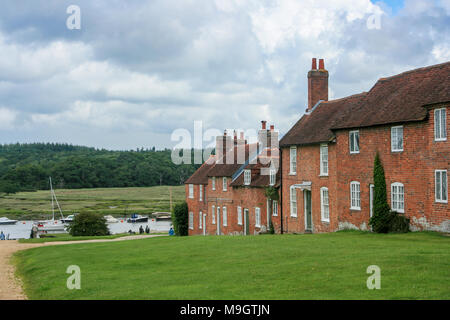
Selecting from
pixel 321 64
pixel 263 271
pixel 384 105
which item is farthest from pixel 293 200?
pixel 263 271

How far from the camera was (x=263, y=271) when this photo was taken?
1681cm

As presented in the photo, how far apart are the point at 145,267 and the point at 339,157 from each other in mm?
16340

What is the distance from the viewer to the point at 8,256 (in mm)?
33875

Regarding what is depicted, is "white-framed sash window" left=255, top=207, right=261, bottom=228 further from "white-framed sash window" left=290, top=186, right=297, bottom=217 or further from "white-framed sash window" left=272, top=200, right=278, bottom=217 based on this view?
"white-framed sash window" left=290, top=186, right=297, bottom=217

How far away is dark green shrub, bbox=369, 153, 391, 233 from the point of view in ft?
90.3

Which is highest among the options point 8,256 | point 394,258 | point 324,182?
point 324,182

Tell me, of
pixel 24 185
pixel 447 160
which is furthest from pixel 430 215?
pixel 24 185

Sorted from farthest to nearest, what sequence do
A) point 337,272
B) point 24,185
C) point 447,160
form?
point 24,185 < point 447,160 < point 337,272
